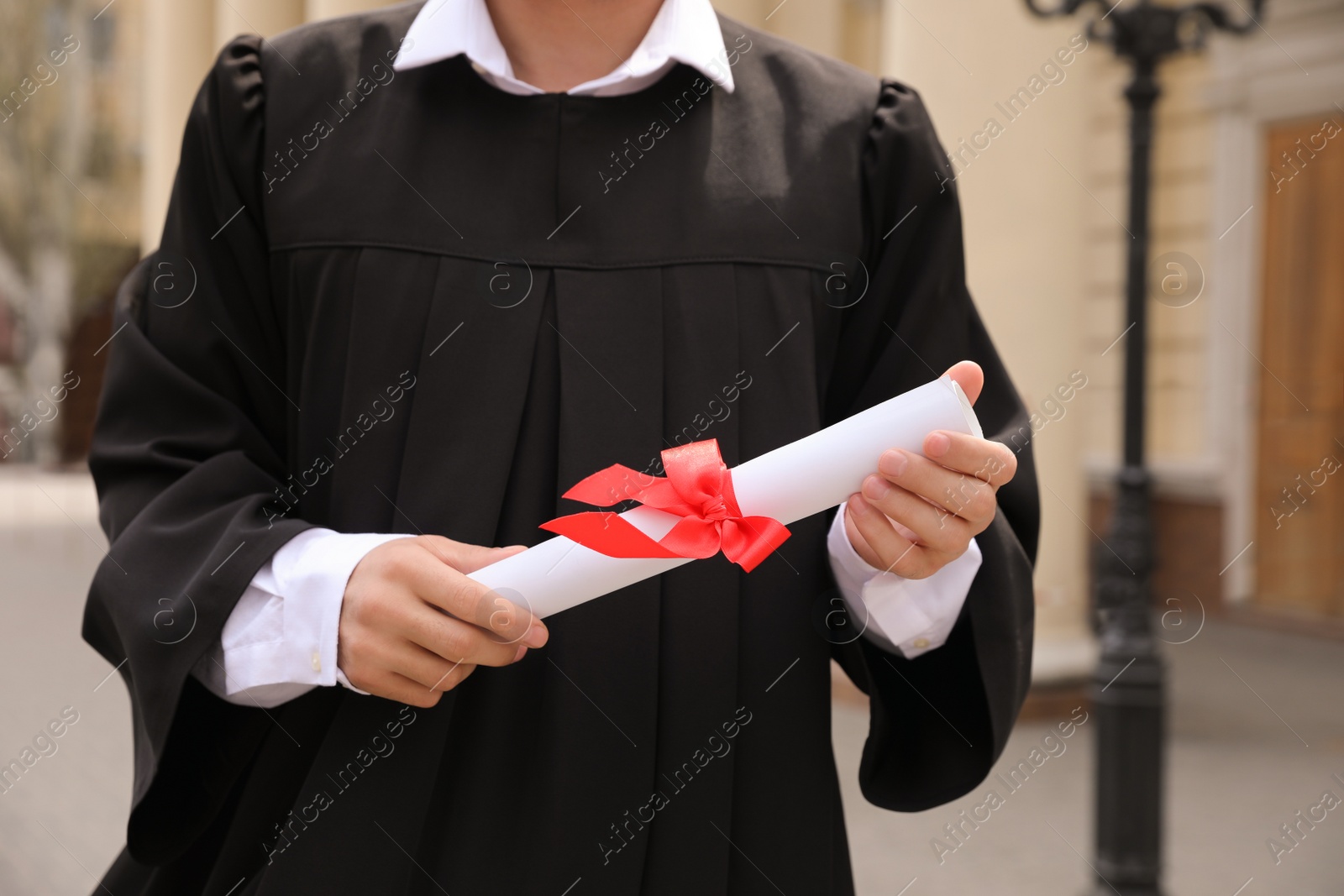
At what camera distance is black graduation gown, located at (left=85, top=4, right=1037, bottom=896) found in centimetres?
128

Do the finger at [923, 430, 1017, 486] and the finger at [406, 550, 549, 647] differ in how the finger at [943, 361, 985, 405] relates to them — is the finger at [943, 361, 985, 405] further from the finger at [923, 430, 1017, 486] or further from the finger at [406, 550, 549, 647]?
the finger at [406, 550, 549, 647]

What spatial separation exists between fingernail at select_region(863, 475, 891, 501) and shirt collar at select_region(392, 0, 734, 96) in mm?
541

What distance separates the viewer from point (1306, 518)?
28.4 ft

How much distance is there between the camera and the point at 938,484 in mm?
1098

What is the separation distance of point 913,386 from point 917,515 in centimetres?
29

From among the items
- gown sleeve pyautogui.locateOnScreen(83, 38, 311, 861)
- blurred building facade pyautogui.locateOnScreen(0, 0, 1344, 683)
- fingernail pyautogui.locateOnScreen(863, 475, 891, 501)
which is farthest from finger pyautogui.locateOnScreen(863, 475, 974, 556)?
blurred building facade pyautogui.locateOnScreen(0, 0, 1344, 683)

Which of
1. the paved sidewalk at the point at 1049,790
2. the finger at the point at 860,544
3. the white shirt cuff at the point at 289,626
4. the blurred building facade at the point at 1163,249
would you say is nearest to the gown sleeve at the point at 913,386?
the finger at the point at 860,544

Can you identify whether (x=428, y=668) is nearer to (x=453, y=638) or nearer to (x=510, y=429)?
(x=453, y=638)

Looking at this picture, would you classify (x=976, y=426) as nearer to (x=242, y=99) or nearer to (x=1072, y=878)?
(x=242, y=99)

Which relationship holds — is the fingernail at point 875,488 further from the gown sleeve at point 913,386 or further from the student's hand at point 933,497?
the gown sleeve at point 913,386

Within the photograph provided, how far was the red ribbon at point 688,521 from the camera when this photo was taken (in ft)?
3.58

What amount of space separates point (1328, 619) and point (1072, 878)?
16.6 ft

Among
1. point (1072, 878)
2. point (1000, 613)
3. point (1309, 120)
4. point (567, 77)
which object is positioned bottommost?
point (1072, 878)

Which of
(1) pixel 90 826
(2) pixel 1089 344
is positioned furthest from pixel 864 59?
(1) pixel 90 826
